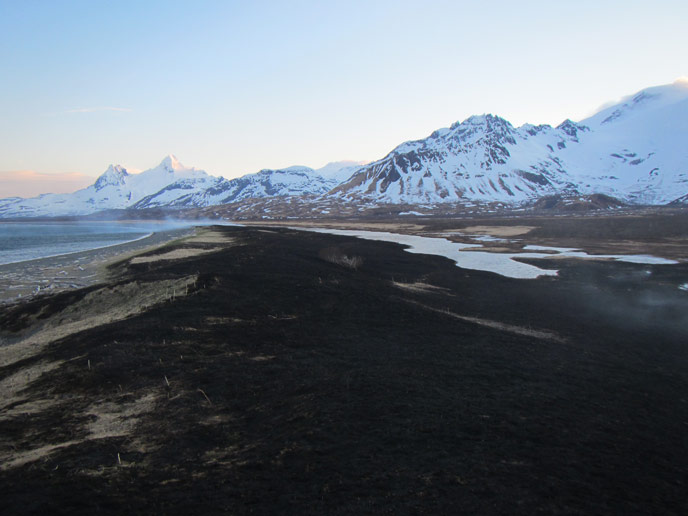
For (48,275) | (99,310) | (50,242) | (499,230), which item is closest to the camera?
(99,310)

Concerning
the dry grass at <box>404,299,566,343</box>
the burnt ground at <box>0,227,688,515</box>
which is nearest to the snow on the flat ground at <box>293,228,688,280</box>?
the burnt ground at <box>0,227,688,515</box>

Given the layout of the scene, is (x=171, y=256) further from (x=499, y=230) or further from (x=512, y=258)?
(x=499, y=230)

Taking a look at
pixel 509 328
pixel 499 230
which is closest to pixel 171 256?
pixel 509 328

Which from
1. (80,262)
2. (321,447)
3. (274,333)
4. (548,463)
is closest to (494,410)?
(548,463)

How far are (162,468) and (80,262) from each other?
168 ft

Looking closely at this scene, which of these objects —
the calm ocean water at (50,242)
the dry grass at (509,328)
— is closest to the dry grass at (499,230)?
the dry grass at (509,328)

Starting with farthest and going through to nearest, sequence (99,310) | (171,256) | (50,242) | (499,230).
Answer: (499,230)
(50,242)
(171,256)
(99,310)

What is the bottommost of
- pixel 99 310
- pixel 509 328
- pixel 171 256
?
pixel 509 328

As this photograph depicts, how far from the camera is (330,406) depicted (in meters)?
13.6

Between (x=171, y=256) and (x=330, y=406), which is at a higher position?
(x=171, y=256)

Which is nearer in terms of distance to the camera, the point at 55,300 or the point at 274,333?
the point at 274,333

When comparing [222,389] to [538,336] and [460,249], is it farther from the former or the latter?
[460,249]

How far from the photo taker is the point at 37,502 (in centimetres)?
855

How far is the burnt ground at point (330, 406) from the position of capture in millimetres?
9312
